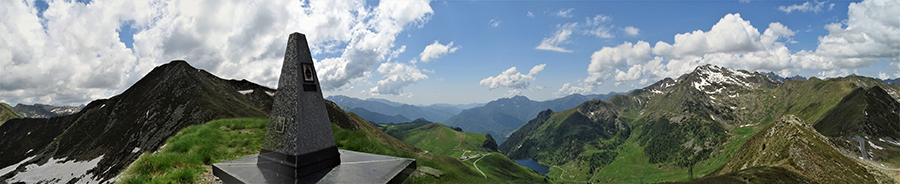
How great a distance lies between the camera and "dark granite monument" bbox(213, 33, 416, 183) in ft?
38.4

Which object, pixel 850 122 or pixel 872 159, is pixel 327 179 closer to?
pixel 872 159

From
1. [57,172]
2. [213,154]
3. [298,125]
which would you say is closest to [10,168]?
[57,172]

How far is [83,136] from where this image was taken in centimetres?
12512

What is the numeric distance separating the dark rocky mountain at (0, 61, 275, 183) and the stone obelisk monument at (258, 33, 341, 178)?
201ft

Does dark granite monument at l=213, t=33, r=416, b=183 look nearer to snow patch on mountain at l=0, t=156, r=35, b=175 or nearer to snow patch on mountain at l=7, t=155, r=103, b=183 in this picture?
snow patch on mountain at l=7, t=155, r=103, b=183

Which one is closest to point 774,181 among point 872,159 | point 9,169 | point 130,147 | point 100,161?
point 872,159

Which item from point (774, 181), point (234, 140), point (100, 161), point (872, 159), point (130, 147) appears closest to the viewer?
point (234, 140)

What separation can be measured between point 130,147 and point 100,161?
73.0 ft

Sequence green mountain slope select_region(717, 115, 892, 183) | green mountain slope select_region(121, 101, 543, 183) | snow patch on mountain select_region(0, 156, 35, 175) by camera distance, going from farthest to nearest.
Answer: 1. snow patch on mountain select_region(0, 156, 35, 175)
2. green mountain slope select_region(717, 115, 892, 183)
3. green mountain slope select_region(121, 101, 543, 183)

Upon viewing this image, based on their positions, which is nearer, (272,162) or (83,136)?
(272,162)

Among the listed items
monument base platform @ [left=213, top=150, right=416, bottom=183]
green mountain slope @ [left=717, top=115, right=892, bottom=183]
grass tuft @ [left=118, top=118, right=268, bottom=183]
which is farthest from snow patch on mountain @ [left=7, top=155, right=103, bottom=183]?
green mountain slope @ [left=717, top=115, right=892, bottom=183]

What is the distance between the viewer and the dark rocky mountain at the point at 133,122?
3022 inches

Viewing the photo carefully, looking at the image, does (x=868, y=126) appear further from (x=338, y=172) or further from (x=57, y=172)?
(x=57, y=172)

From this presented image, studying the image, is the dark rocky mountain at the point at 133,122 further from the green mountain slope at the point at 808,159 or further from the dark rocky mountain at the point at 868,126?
the dark rocky mountain at the point at 868,126
